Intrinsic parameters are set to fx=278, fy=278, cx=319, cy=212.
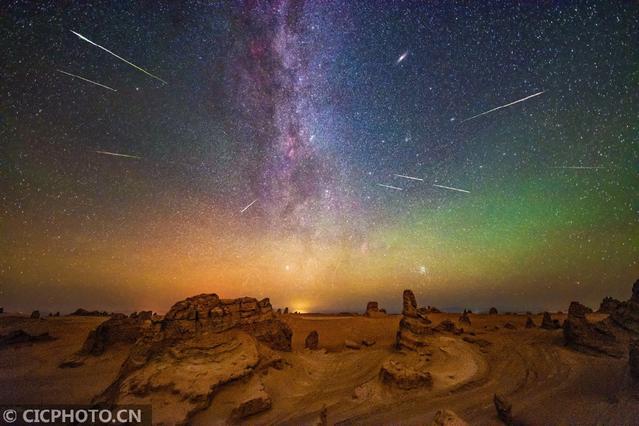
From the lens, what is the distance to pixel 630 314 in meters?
23.9

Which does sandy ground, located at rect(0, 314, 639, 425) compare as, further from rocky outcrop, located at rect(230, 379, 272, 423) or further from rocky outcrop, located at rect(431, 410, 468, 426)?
rocky outcrop, located at rect(431, 410, 468, 426)

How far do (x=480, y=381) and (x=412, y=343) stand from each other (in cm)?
652

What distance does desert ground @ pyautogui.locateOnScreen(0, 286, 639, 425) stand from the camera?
611 inches

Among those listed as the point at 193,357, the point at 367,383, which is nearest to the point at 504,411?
the point at 367,383

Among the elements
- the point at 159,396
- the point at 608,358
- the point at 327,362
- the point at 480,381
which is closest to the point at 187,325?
the point at 159,396

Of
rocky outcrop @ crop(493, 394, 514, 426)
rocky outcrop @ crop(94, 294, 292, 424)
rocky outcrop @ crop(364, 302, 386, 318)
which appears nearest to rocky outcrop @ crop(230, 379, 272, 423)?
rocky outcrop @ crop(94, 294, 292, 424)

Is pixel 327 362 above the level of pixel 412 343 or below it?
below

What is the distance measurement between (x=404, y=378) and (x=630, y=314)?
70.4 ft

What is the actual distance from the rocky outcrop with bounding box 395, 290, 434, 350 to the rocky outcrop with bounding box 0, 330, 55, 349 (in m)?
44.1

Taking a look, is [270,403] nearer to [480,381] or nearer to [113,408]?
[113,408]

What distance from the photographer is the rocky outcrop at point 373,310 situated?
177 feet

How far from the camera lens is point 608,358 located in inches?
883

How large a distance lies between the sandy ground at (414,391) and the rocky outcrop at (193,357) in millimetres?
1055

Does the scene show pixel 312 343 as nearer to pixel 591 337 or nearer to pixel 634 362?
pixel 634 362
